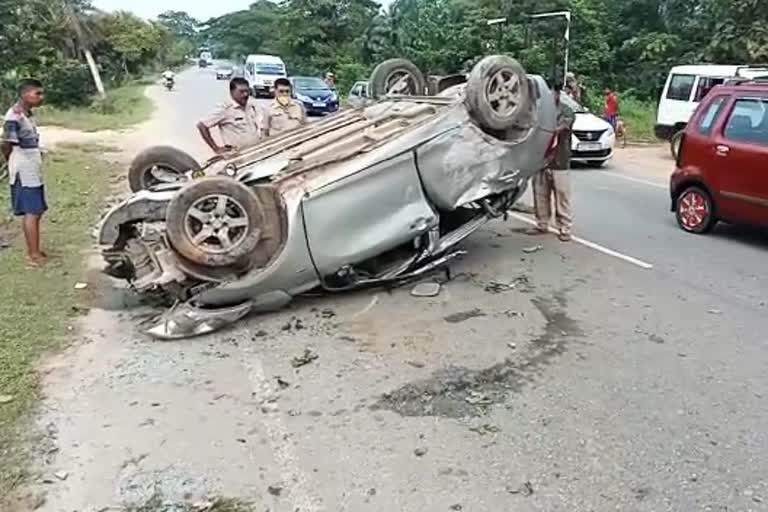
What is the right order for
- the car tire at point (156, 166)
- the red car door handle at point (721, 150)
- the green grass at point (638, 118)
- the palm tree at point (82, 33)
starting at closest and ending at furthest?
the car tire at point (156, 166) < the red car door handle at point (721, 150) < the green grass at point (638, 118) < the palm tree at point (82, 33)

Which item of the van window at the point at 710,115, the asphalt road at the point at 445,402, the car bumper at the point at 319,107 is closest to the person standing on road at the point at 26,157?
the asphalt road at the point at 445,402

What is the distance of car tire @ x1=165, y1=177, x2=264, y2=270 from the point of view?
5.61 m

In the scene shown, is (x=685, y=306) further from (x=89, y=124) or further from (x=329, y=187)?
(x=89, y=124)

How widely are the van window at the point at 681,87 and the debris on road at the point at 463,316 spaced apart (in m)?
14.7

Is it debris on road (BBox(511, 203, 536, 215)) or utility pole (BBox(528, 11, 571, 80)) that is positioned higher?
utility pole (BBox(528, 11, 571, 80))

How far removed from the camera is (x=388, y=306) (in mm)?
6180

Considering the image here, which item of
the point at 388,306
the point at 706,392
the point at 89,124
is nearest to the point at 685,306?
the point at 706,392

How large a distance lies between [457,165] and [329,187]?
3.84ft

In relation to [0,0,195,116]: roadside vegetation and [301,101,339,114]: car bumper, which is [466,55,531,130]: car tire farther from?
[301,101,339,114]: car bumper

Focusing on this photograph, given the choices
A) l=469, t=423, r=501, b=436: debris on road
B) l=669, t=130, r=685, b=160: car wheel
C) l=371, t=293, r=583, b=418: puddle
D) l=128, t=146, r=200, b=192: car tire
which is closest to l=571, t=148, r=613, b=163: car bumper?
l=669, t=130, r=685, b=160: car wheel

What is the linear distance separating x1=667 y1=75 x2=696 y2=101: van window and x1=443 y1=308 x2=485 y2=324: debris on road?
48.3 ft

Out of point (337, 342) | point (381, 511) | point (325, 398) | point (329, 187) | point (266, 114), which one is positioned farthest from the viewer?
point (266, 114)

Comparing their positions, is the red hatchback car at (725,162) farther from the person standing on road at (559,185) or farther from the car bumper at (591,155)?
the car bumper at (591,155)

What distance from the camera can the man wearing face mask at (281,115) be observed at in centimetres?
807
